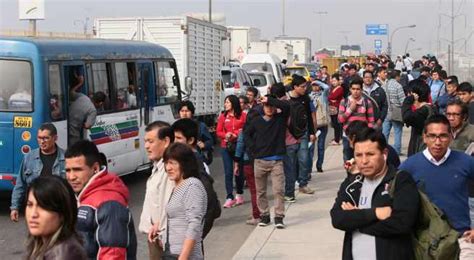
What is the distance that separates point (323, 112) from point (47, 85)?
572cm

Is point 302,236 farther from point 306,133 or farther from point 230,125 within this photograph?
point 306,133

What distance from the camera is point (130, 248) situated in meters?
4.09

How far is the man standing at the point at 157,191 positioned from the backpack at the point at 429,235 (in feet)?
5.51

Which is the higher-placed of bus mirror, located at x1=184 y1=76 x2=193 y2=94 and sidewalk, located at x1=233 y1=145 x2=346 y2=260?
bus mirror, located at x1=184 y1=76 x2=193 y2=94

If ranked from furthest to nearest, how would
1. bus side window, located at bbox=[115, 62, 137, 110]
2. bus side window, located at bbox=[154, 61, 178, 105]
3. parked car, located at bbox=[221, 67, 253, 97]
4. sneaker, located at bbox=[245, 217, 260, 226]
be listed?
1. parked car, located at bbox=[221, 67, 253, 97]
2. bus side window, located at bbox=[154, 61, 178, 105]
3. bus side window, located at bbox=[115, 62, 137, 110]
4. sneaker, located at bbox=[245, 217, 260, 226]

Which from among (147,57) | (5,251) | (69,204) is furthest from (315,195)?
(69,204)

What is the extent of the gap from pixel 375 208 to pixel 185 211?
1.32 meters

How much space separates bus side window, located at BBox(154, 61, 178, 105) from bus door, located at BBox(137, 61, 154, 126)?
26cm

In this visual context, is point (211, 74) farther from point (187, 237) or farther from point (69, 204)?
point (69, 204)

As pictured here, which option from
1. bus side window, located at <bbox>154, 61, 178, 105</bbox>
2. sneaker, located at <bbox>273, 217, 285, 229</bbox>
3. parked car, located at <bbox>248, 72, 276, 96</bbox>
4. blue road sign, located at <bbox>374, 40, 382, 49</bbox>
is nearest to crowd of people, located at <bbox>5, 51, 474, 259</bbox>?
sneaker, located at <bbox>273, 217, 285, 229</bbox>

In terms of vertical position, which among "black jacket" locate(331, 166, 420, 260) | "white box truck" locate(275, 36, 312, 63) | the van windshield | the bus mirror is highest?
"white box truck" locate(275, 36, 312, 63)

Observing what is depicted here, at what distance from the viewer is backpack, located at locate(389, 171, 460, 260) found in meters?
3.90

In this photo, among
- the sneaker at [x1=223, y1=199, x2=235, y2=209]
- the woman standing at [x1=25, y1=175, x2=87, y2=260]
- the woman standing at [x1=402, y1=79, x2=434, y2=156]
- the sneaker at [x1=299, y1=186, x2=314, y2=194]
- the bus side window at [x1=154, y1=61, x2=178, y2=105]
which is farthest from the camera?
the bus side window at [x1=154, y1=61, x2=178, y2=105]

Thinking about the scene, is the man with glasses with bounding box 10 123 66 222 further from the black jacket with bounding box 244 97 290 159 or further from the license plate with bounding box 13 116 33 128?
the license plate with bounding box 13 116 33 128
